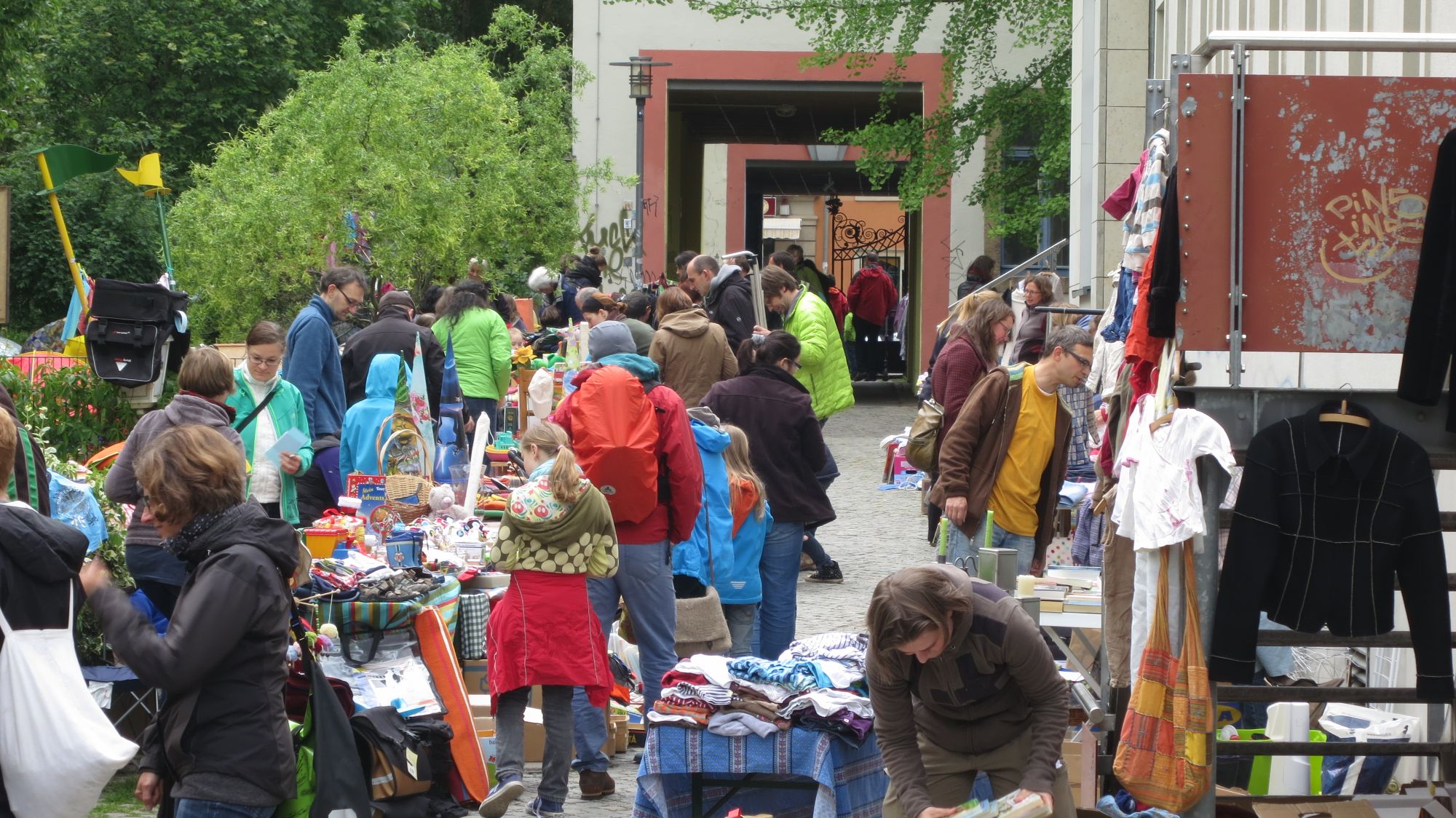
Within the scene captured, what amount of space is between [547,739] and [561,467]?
1.15 m

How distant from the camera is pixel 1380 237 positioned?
525cm

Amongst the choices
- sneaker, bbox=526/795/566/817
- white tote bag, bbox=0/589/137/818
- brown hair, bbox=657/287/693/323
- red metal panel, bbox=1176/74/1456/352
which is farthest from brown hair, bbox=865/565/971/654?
brown hair, bbox=657/287/693/323

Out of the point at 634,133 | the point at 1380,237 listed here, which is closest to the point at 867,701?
the point at 1380,237

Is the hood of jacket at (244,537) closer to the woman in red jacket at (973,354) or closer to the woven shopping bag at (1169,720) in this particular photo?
the woven shopping bag at (1169,720)

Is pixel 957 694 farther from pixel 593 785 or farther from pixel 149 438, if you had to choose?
pixel 149 438

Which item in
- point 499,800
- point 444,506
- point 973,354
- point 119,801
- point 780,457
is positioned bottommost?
point 119,801

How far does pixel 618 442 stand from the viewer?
730cm

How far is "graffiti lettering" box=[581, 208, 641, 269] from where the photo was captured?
79.4ft

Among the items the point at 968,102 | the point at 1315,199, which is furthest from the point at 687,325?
the point at 968,102

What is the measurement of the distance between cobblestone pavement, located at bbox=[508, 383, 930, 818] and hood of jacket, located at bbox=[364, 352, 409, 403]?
2.93 meters

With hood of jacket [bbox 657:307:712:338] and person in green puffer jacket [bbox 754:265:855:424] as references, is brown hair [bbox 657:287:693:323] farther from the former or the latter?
person in green puffer jacket [bbox 754:265:855:424]

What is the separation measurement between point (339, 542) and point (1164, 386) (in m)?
4.44

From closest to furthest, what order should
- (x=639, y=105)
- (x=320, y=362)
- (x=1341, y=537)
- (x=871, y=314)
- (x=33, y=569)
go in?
(x=33, y=569) → (x=1341, y=537) → (x=320, y=362) → (x=639, y=105) → (x=871, y=314)

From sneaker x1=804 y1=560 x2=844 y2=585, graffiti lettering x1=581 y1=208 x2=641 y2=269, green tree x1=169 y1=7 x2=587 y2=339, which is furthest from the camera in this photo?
graffiti lettering x1=581 y1=208 x2=641 y2=269
